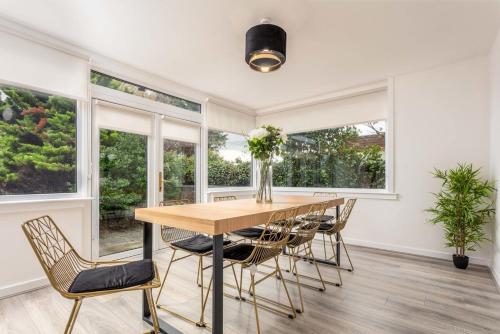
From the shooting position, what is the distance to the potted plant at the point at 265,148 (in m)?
2.60

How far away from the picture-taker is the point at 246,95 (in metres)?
4.78

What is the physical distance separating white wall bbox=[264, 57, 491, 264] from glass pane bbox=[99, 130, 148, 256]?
3.47 meters

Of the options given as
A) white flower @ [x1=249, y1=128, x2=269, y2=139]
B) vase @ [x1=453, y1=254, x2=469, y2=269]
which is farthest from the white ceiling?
vase @ [x1=453, y1=254, x2=469, y2=269]

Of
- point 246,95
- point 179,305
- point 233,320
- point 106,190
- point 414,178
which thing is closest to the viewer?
point 233,320

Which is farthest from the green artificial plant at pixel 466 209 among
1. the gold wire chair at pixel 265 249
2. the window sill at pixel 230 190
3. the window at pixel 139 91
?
the window at pixel 139 91

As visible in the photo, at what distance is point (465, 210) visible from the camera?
3037mm

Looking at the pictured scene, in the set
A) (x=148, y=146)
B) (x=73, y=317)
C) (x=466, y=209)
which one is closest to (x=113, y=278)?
(x=73, y=317)

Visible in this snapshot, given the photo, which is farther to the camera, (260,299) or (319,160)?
(319,160)

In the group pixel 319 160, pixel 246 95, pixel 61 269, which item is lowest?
pixel 61 269

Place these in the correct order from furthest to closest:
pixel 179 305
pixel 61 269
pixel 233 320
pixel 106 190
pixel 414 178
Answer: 1. pixel 414 178
2. pixel 106 190
3. pixel 179 305
4. pixel 233 320
5. pixel 61 269

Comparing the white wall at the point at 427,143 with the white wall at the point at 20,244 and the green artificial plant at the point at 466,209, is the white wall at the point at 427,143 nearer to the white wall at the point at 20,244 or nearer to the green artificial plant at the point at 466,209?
the green artificial plant at the point at 466,209

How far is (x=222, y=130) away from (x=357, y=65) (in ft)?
8.30

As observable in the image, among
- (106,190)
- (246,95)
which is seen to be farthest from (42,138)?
(246,95)

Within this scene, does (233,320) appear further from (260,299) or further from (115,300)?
(115,300)
